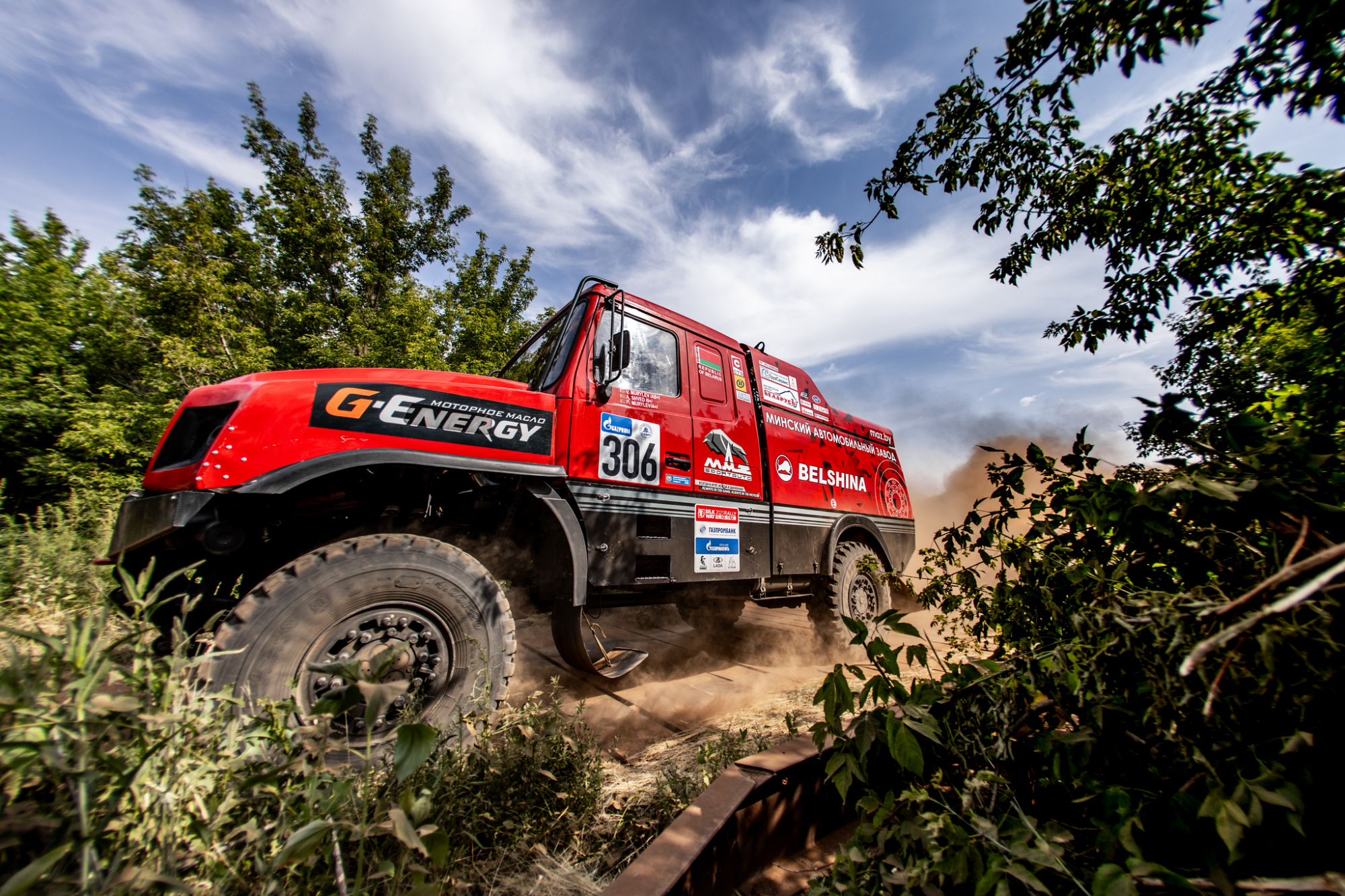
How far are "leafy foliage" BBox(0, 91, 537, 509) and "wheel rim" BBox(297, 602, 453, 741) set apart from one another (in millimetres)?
12357

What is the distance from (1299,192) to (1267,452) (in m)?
3.51

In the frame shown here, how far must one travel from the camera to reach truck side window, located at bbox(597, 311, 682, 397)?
3377mm

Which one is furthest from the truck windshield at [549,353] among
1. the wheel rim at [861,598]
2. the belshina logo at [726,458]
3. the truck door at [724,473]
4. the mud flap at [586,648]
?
the wheel rim at [861,598]

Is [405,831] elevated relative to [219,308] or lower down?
lower down

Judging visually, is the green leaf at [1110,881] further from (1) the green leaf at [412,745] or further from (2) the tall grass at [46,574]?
(2) the tall grass at [46,574]

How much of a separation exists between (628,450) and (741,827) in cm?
224

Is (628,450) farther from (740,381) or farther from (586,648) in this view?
(740,381)

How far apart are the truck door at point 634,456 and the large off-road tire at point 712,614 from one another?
4.11ft

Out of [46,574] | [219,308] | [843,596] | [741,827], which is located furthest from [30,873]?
[219,308]

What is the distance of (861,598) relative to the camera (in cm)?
481

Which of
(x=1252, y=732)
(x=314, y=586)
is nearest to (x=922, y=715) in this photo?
(x=1252, y=732)

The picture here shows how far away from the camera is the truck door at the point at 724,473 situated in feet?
11.8

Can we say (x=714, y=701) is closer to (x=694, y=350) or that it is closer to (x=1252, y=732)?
(x=694, y=350)

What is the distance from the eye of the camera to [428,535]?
3035mm
